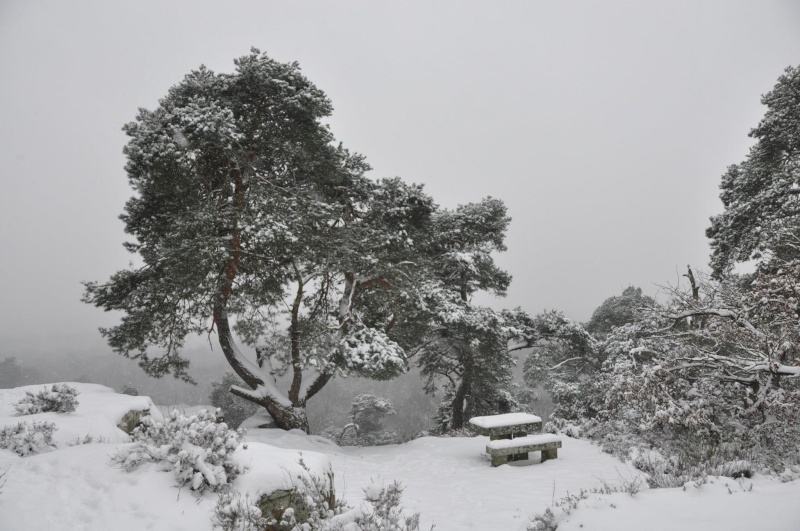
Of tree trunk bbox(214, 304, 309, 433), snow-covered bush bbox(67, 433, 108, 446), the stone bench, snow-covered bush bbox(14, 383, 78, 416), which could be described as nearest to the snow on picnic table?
the stone bench

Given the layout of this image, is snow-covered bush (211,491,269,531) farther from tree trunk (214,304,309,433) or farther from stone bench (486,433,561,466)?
tree trunk (214,304,309,433)

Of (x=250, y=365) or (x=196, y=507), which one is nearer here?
(x=196, y=507)

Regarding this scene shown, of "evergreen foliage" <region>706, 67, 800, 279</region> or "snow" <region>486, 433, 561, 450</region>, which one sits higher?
"evergreen foliage" <region>706, 67, 800, 279</region>

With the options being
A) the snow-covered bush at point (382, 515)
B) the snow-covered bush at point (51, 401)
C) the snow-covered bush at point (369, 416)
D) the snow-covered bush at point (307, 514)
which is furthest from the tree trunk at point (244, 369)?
the snow-covered bush at point (369, 416)

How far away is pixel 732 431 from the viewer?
26.6ft

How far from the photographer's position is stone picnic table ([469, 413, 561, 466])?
8.92 metres

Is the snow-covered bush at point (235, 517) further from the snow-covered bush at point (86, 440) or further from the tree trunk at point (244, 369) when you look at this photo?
the tree trunk at point (244, 369)

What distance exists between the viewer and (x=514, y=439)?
30.7ft

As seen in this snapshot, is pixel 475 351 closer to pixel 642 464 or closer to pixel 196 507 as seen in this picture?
pixel 642 464

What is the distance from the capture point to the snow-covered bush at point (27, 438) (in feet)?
16.8

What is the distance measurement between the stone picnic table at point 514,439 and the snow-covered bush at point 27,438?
841cm

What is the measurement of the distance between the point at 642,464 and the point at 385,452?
23.1ft

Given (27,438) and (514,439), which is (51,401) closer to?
(27,438)

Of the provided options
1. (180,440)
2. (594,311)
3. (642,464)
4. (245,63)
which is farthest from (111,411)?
(594,311)
